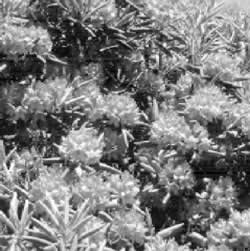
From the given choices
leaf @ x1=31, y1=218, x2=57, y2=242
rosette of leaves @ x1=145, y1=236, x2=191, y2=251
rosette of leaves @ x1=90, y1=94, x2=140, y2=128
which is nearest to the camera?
leaf @ x1=31, y1=218, x2=57, y2=242

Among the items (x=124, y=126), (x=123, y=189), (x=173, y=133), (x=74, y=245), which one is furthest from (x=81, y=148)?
(x=74, y=245)

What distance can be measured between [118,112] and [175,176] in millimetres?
476

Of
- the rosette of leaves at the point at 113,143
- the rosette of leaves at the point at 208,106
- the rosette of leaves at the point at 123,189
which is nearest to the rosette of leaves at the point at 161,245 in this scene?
the rosette of leaves at the point at 123,189

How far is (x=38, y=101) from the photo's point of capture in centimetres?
297

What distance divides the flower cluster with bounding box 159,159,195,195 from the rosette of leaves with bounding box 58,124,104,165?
39 cm

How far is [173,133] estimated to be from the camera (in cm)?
301

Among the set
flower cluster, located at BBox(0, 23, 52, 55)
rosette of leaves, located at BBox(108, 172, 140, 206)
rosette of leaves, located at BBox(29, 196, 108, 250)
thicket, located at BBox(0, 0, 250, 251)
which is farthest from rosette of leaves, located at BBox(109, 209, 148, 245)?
flower cluster, located at BBox(0, 23, 52, 55)

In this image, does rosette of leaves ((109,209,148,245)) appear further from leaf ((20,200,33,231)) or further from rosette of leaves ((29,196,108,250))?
leaf ((20,200,33,231))

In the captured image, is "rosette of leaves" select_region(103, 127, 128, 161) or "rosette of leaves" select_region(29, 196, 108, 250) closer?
"rosette of leaves" select_region(29, 196, 108, 250)

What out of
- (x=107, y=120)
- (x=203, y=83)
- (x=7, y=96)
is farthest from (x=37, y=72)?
(x=203, y=83)

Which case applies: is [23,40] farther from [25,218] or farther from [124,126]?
[25,218]

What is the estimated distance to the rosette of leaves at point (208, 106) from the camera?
310 cm

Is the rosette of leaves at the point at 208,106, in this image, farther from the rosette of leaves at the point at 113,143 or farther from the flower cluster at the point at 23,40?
the flower cluster at the point at 23,40

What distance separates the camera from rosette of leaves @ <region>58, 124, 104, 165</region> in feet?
9.13
